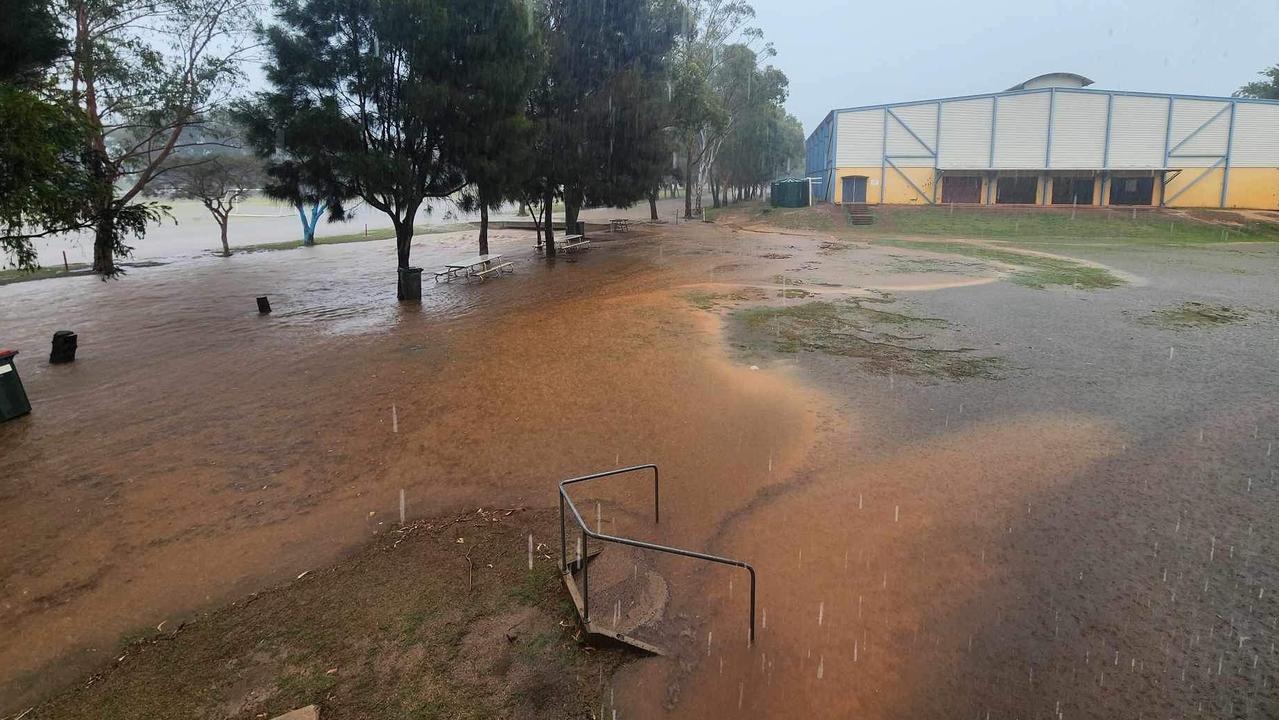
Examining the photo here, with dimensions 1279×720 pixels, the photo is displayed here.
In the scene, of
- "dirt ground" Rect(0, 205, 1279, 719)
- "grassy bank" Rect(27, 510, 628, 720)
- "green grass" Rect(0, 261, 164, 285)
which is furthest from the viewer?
"green grass" Rect(0, 261, 164, 285)

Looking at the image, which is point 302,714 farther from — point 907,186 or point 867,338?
point 907,186

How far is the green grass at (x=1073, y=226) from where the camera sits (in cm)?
3144

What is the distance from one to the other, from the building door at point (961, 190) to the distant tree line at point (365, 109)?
51.8 ft

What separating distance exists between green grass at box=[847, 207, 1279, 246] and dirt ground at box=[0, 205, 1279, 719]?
61.7 feet

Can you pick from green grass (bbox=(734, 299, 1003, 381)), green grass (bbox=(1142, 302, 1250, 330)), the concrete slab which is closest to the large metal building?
green grass (bbox=(1142, 302, 1250, 330))

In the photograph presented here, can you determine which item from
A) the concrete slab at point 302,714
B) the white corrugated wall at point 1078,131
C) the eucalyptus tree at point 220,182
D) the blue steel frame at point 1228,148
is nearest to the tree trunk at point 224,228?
the eucalyptus tree at point 220,182

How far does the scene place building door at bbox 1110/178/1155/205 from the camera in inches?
1549

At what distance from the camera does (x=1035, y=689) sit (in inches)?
155

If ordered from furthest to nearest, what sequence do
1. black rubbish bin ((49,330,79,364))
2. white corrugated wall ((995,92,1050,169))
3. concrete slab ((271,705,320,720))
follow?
white corrugated wall ((995,92,1050,169)) < black rubbish bin ((49,330,79,364)) < concrete slab ((271,705,320,720))

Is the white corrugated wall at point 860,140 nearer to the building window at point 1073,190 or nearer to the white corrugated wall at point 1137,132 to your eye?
the building window at point 1073,190

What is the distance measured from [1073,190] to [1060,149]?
10.3ft

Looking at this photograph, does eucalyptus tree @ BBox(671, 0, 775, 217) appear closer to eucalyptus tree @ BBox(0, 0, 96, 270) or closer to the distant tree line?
the distant tree line

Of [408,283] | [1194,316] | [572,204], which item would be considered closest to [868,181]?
[572,204]

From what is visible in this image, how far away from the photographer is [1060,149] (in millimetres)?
38469
